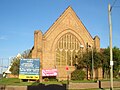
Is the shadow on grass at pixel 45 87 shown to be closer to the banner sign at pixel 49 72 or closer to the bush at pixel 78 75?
the banner sign at pixel 49 72

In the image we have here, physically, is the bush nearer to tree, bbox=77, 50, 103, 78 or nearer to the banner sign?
tree, bbox=77, 50, 103, 78

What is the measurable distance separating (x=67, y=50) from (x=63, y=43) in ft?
6.12

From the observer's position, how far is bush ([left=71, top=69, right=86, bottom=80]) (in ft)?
169

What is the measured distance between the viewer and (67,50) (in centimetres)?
5469

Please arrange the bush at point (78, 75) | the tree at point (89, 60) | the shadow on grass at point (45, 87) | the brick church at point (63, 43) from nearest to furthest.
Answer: the shadow on grass at point (45, 87) < the brick church at point (63, 43) < the bush at point (78, 75) < the tree at point (89, 60)

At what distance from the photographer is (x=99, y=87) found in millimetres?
31781

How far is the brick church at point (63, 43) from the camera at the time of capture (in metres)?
51.5

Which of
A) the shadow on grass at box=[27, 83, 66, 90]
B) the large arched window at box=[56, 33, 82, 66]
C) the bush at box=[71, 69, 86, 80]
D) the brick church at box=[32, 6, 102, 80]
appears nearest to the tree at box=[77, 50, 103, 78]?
the bush at box=[71, 69, 86, 80]

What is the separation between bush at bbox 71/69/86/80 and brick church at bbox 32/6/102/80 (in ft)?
4.94

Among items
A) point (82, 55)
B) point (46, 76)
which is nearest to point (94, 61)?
point (82, 55)

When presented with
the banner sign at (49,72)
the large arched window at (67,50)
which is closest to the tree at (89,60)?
the large arched window at (67,50)

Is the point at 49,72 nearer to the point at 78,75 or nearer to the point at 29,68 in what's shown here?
the point at 78,75

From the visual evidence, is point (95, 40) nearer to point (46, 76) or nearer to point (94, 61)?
point (94, 61)

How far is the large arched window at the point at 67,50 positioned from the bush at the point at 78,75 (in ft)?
9.60
